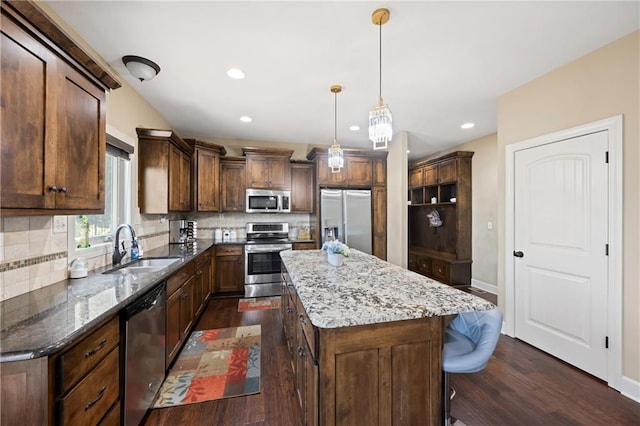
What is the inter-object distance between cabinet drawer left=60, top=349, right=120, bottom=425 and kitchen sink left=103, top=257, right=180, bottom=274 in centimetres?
106

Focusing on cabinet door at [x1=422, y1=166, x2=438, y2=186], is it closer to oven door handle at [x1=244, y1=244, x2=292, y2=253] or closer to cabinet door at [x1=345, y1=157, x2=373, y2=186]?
cabinet door at [x1=345, y1=157, x2=373, y2=186]

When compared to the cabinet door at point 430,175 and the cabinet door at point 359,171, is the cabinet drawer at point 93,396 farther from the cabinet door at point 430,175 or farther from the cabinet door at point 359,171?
the cabinet door at point 430,175

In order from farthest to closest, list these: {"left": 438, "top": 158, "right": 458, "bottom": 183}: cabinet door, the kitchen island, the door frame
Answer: {"left": 438, "top": 158, "right": 458, "bottom": 183}: cabinet door < the door frame < the kitchen island

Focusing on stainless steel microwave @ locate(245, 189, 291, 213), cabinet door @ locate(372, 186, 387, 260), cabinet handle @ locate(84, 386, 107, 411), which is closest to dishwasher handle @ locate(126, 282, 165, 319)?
cabinet handle @ locate(84, 386, 107, 411)

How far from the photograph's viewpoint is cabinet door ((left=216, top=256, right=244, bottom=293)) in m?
4.13

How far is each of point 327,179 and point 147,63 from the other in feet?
9.56

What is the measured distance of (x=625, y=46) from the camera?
200 centimetres

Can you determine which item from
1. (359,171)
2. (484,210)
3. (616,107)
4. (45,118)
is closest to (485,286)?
(484,210)

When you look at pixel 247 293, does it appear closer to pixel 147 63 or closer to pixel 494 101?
pixel 147 63

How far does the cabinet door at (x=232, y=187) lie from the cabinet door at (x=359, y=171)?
1.92 meters

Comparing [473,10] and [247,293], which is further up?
[473,10]

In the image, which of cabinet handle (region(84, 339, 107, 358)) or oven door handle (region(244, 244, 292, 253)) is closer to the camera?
cabinet handle (region(84, 339, 107, 358))

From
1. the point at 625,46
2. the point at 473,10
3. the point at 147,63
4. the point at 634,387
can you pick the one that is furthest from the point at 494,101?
the point at 147,63

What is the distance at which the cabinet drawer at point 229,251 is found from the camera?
4141 mm
